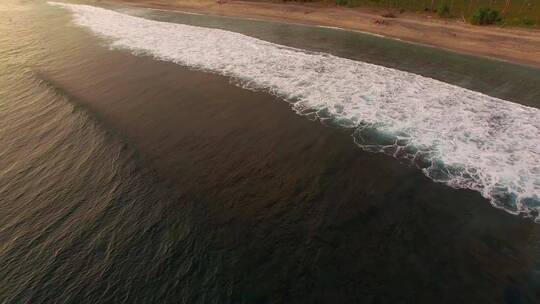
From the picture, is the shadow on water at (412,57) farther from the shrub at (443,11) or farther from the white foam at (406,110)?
the shrub at (443,11)

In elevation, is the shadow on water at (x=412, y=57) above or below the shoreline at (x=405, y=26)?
below

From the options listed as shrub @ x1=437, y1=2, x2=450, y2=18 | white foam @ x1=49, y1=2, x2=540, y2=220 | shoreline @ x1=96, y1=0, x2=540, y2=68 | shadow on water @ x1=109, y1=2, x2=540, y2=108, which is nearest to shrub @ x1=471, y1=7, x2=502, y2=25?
shoreline @ x1=96, y1=0, x2=540, y2=68

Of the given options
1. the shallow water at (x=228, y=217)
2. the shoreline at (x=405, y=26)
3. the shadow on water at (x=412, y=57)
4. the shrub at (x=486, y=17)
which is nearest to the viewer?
the shallow water at (x=228, y=217)

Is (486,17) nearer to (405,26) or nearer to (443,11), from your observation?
(443,11)

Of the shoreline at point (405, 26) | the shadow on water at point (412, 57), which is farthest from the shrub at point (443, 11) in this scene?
the shadow on water at point (412, 57)

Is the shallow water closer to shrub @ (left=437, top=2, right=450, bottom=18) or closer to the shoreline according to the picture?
the shoreline
